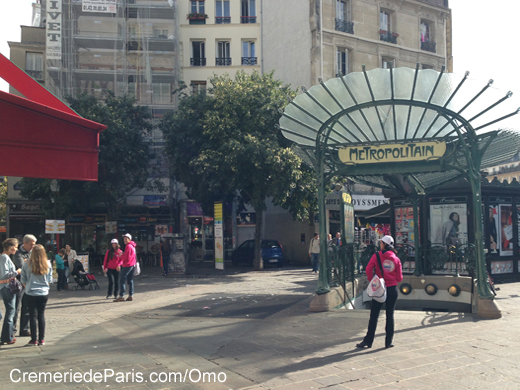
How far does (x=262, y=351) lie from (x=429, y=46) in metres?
30.8

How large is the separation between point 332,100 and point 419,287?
18.2 feet

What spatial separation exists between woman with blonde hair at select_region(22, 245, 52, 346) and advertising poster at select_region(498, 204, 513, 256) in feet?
45.6

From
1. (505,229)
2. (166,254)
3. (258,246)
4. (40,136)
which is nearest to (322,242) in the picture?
(40,136)

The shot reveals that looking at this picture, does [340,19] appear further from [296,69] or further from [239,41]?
[239,41]

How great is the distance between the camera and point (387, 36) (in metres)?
31.1

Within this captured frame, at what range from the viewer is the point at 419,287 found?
1234 cm

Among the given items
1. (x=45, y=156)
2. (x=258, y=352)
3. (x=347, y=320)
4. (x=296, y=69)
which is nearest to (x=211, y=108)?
(x=296, y=69)

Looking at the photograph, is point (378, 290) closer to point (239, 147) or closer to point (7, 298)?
point (7, 298)

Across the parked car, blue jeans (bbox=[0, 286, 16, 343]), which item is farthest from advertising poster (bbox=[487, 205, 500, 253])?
blue jeans (bbox=[0, 286, 16, 343])

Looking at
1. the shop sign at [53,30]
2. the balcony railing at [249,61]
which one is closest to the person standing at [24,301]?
the shop sign at [53,30]

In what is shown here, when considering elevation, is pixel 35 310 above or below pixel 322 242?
below

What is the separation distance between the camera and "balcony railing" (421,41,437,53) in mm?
32531

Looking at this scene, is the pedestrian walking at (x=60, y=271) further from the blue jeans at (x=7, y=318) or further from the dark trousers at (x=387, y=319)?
the dark trousers at (x=387, y=319)

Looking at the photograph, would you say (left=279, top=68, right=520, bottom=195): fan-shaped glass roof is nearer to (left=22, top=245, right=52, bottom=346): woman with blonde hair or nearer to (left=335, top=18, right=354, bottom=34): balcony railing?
(left=22, top=245, right=52, bottom=346): woman with blonde hair
